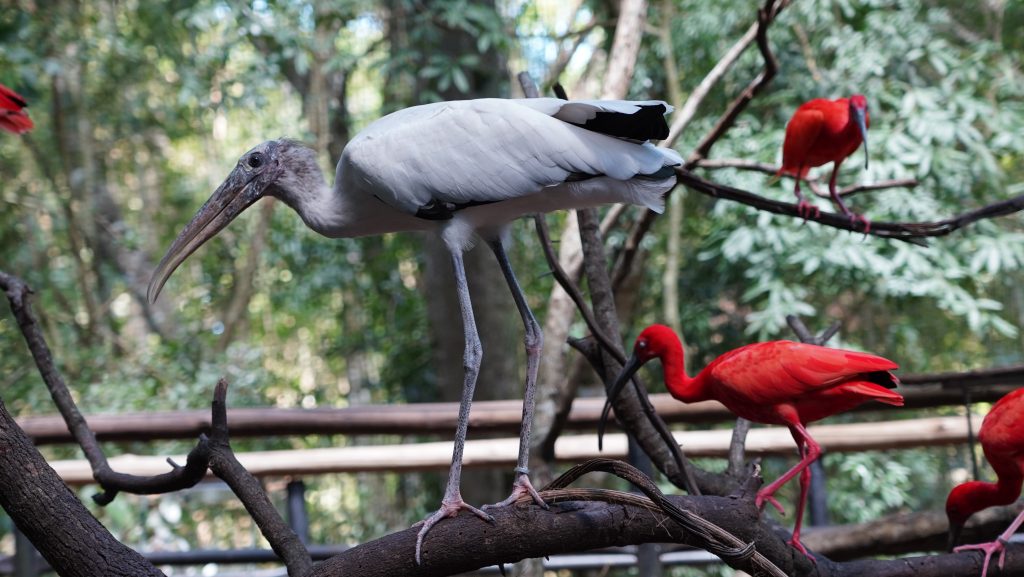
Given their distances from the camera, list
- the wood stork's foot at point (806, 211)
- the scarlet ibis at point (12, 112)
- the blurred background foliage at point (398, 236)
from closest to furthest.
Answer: the wood stork's foot at point (806, 211), the scarlet ibis at point (12, 112), the blurred background foliage at point (398, 236)

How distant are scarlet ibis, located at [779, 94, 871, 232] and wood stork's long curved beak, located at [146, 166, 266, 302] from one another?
1.63 meters

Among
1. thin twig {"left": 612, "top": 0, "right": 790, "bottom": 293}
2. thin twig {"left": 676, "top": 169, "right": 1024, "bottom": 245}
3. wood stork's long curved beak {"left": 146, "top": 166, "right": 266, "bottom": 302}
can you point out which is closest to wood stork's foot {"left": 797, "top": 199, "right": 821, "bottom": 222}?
thin twig {"left": 676, "top": 169, "right": 1024, "bottom": 245}

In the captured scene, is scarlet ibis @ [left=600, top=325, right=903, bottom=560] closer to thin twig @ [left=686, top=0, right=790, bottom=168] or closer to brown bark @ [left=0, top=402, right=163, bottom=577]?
thin twig @ [left=686, top=0, right=790, bottom=168]

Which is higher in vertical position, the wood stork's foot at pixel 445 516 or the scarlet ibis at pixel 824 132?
the scarlet ibis at pixel 824 132

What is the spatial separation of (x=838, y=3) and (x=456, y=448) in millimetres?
3851

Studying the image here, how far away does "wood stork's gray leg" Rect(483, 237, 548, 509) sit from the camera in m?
1.86

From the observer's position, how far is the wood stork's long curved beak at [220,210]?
7.47 ft

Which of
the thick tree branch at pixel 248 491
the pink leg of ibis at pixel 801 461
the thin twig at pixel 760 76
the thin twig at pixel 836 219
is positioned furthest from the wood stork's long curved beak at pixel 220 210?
the pink leg of ibis at pixel 801 461

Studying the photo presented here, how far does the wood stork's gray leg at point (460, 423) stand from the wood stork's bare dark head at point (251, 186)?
Answer: 47cm

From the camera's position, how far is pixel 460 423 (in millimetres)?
1976

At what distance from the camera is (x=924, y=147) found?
4.57m

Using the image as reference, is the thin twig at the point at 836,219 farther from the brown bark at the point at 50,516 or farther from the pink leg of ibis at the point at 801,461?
the brown bark at the point at 50,516

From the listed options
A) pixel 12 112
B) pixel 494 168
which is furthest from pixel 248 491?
pixel 12 112

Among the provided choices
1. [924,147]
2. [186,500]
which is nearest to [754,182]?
[924,147]
